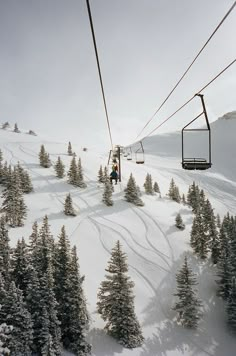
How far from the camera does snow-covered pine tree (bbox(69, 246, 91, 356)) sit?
22.9 metres

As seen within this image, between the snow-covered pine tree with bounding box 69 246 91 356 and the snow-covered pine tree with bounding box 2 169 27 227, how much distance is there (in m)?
19.0

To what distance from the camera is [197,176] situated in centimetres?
9944

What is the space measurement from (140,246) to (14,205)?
56.8ft

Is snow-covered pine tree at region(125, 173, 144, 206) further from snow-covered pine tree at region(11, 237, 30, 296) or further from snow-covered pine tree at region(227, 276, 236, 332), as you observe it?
snow-covered pine tree at region(11, 237, 30, 296)

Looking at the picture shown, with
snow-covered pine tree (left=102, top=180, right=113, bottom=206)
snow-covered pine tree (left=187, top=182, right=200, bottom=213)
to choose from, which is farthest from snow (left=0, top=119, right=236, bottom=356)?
snow-covered pine tree (left=187, top=182, right=200, bottom=213)

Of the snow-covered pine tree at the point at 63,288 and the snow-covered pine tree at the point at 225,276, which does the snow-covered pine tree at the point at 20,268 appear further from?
the snow-covered pine tree at the point at 225,276

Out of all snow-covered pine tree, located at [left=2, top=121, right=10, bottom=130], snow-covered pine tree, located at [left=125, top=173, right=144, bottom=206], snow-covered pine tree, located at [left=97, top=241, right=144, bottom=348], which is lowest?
snow-covered pine tree, located at [left=97, top=241, right=144, bottom=348]

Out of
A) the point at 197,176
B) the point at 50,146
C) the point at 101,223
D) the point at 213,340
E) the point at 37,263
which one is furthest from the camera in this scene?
the point at 197,176

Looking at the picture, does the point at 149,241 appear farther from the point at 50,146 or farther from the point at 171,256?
the point at 50,146

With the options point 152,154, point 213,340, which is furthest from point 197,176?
point 213,340

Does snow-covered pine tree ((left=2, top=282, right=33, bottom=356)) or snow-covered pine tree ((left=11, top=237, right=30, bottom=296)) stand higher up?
snow-covered pine tree ((left=11, top=237, right=30, bottom=296))

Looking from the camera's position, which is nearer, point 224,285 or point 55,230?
point 224,285

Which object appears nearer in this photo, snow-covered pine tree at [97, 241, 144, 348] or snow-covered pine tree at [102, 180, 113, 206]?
snow-covered pine tree at [97, 241, 144, 348]

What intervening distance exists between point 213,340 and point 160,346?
19.9 ft
